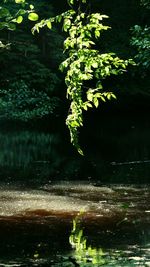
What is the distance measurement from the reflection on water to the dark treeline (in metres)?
5.06

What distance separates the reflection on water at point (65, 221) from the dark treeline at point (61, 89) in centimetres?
506

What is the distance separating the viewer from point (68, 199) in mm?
12969

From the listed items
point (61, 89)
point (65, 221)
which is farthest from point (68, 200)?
point (61, 89)

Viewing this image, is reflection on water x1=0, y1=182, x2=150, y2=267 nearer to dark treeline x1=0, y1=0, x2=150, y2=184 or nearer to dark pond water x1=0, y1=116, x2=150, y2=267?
dark pond water x1=0, y1=116, x2=150, y2=267

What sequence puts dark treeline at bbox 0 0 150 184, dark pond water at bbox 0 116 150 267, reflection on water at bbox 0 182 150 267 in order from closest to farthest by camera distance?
reflection on water at bbox 0 182 150 267 < dark pond water at bbox 0 116 150 267 < dark treeline at bbox 0 0 150 184

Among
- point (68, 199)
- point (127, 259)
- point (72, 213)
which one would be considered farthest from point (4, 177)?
point (127, 259)

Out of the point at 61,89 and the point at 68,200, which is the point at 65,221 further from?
the point at 61,89

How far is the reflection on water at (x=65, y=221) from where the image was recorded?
28.3 ft

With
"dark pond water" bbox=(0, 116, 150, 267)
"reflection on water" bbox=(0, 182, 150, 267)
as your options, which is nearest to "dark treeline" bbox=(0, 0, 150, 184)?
"dark pond water" bbox=(0, 116, 150, 267)

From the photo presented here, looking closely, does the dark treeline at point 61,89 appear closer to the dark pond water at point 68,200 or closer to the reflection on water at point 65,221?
the dark pond water at point 68,200

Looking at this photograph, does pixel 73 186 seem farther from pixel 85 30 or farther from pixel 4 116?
pixel 4 116

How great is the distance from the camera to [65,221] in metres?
10.9

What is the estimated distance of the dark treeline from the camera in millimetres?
25219

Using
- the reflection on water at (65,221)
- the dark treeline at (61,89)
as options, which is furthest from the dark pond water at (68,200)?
the dark treeline at (61,89)
